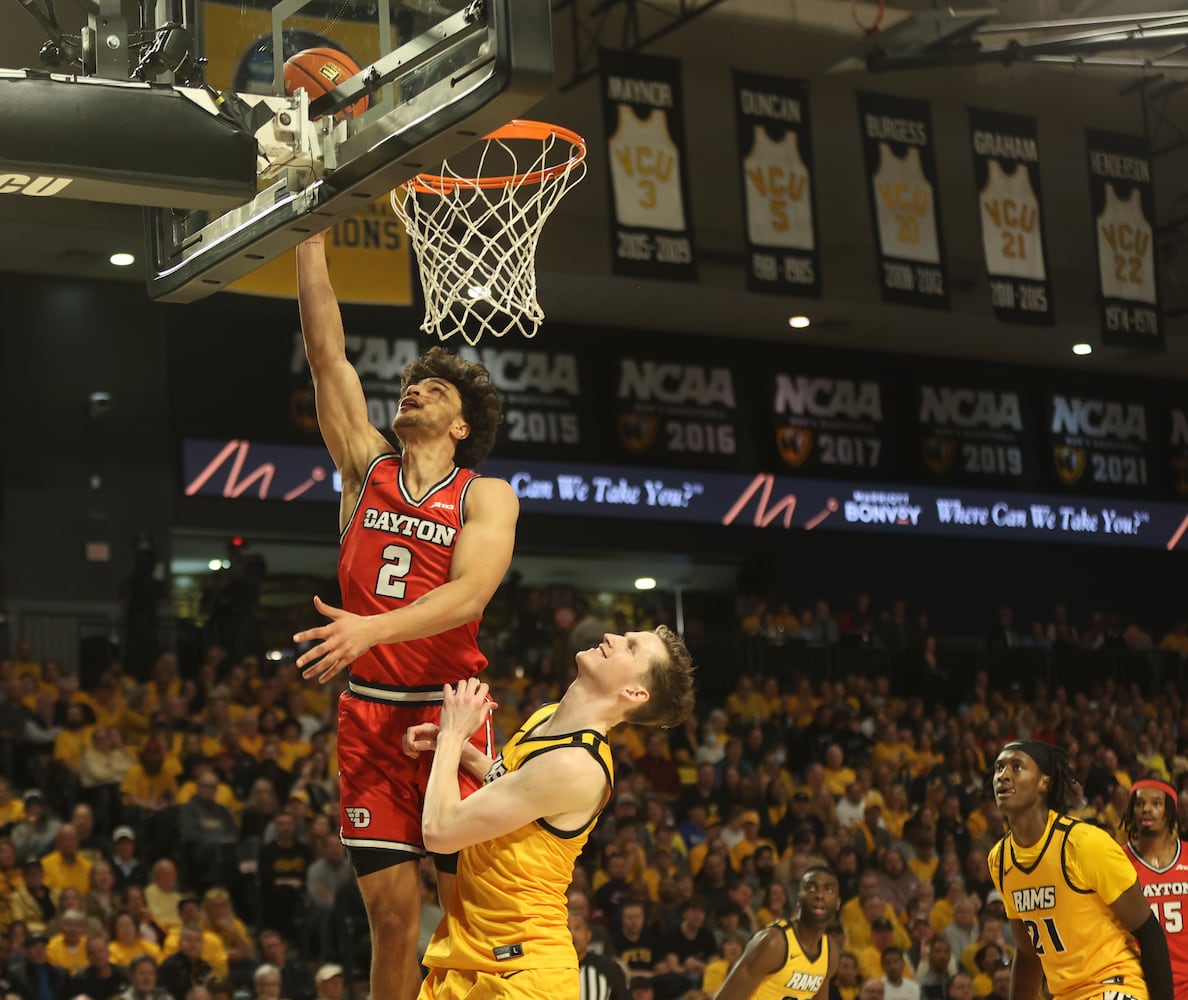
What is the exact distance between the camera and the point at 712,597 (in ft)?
76.8

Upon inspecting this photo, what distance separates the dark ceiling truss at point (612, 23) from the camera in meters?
16.5

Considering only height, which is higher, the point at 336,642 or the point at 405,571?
the point at 405,571

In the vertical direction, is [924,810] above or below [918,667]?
below

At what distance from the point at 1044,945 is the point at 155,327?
14.6 m

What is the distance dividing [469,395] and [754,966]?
388 centimetres

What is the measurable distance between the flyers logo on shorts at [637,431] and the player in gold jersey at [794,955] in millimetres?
12422

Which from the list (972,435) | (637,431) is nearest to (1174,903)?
(637,431)

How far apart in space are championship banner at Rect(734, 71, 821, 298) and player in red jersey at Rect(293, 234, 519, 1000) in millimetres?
10090

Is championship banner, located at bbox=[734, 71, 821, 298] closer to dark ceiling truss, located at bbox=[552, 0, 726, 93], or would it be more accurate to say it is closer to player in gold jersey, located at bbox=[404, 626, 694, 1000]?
dark ceiling truss, located at bbox=[552, 0, 726, 93]

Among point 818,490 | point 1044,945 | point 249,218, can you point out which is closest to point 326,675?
Answer: point 249,218

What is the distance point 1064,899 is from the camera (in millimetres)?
6797

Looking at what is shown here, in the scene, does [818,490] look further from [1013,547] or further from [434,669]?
[434,669]

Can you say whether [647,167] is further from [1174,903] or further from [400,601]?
[400,601]

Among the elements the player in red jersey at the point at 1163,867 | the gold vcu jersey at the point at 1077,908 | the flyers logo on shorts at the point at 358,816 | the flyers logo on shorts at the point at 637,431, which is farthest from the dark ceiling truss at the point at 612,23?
the flyers logo on shorts at the point at 358,816
